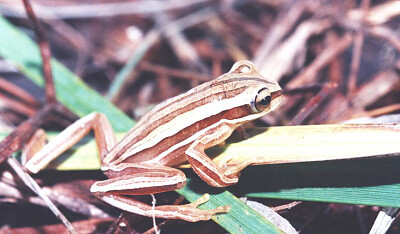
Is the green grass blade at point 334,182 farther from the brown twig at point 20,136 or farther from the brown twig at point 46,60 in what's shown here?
the brown twig at point 46,60

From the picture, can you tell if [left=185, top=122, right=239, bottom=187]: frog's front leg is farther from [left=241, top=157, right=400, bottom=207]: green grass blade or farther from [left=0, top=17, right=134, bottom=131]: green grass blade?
[left=0, top=17, right=134, bottom=131]: green grass blade

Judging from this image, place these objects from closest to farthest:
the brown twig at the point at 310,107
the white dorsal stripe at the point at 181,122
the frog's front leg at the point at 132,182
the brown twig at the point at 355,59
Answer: the frog's front leg at the point at 132,182
the white dorsal stripe at the point at 181,122
the brown twig at the point at 310,107
the brown twig at the point at 355,59

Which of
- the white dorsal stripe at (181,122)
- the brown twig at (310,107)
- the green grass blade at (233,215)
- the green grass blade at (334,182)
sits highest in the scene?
the brown twig at (310,107)

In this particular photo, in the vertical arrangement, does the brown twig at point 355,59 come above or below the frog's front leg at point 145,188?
above

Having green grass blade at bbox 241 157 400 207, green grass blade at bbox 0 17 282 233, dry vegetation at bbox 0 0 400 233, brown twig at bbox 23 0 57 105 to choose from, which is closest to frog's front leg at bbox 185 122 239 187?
green grass blade at bbox 241 157 400 207

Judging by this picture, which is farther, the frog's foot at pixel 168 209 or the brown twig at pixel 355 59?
the brown twig at pixel 355 59

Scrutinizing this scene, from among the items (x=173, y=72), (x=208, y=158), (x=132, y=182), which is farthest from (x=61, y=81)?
(x=208, y=158)

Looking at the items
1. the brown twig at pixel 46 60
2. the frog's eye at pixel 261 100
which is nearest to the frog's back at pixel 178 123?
the frog's eye at pixel 261 100
